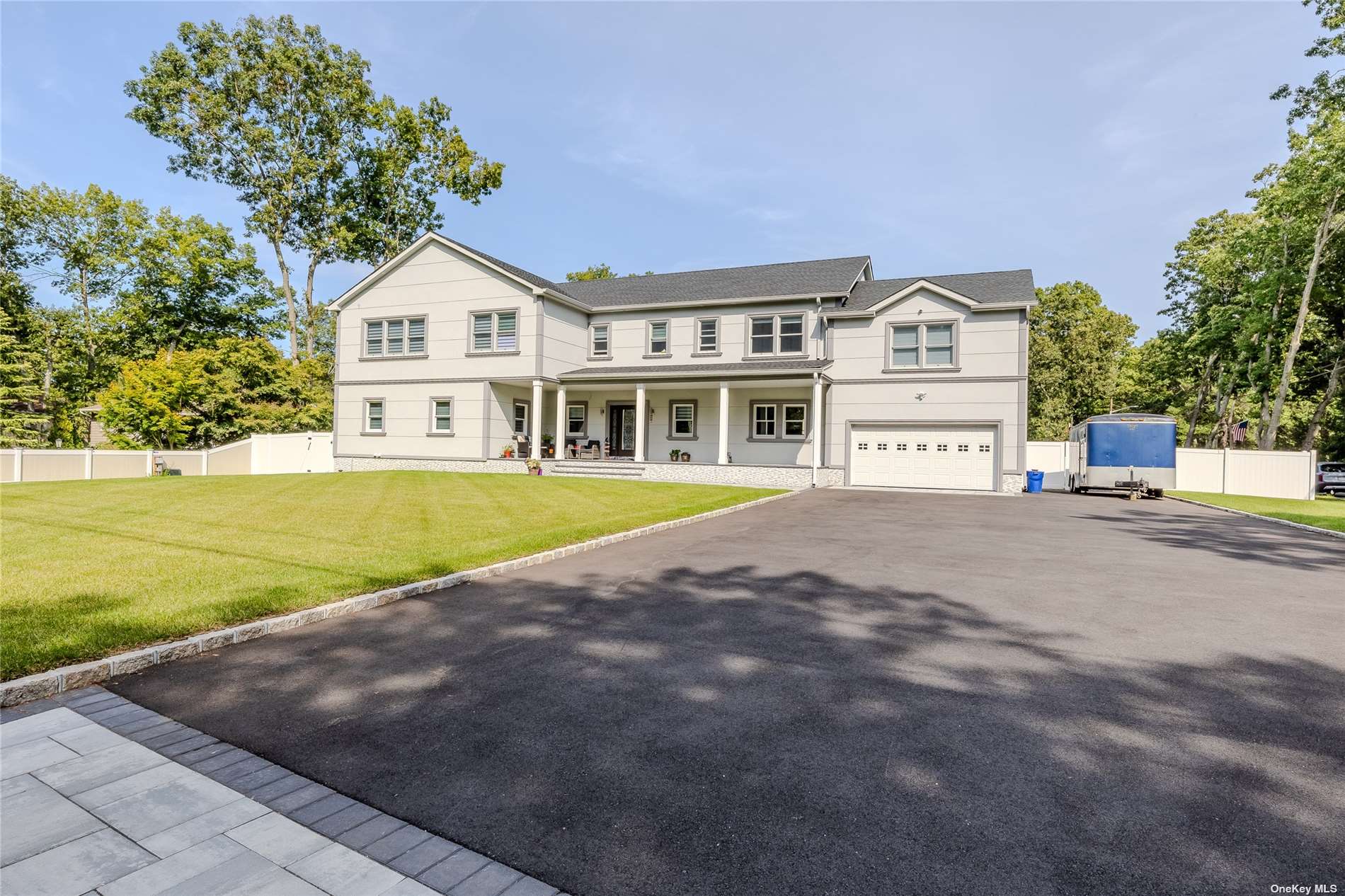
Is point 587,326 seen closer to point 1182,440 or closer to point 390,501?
point 390,501

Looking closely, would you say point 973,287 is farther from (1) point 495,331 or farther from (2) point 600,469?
(1) point 495,331

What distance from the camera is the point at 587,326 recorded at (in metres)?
27.2

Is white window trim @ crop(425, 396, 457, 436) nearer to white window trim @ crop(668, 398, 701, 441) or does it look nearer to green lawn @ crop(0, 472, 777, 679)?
green lawn @ crop(0, 472, 777, 679)

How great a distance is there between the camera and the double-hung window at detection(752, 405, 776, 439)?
24562 millimetres

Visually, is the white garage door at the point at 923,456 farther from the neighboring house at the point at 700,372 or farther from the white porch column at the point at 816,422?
the white porch column at the point at 816,422

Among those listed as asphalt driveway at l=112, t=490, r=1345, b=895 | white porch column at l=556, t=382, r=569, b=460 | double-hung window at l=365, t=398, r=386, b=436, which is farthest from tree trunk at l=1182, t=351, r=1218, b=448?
double-hung window at l=365, t=398, r=386, b=436

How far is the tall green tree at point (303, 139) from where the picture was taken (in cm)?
3216

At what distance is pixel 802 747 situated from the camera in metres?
3.43

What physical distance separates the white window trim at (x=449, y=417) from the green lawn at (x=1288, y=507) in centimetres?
2610

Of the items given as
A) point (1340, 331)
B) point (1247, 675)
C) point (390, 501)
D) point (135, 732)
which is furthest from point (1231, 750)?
point (1340, 331)

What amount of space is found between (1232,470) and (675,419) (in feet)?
74.2

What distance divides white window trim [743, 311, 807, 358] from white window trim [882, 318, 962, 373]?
3.00 m

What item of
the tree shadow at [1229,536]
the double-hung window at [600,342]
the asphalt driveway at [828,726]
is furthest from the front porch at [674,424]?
the asphalt driveway at [828,726]

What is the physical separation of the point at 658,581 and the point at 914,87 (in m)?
12.9
